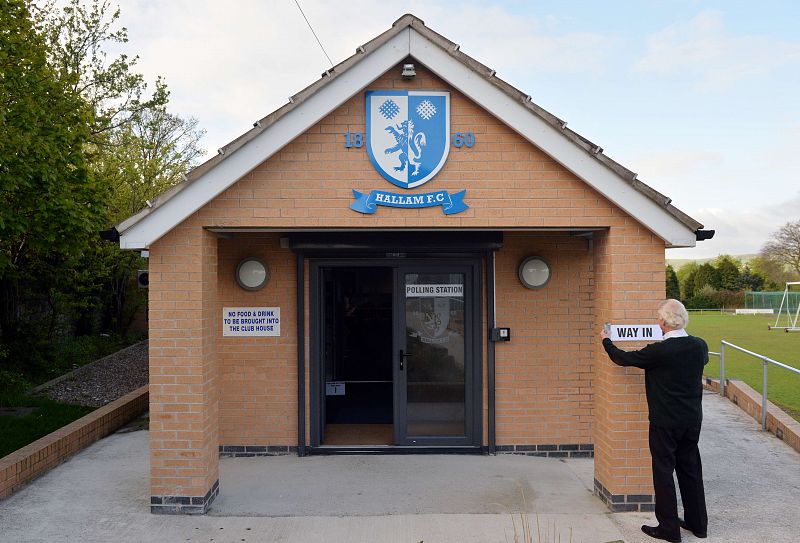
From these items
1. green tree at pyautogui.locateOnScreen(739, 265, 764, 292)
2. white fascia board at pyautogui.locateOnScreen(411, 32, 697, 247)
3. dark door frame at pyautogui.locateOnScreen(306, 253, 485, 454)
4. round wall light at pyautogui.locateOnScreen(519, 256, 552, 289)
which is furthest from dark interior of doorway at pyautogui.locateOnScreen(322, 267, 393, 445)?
green tree at pyautogui.locateOnScreen(739, 265, 764, 292)

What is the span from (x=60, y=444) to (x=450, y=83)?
5.86 metres

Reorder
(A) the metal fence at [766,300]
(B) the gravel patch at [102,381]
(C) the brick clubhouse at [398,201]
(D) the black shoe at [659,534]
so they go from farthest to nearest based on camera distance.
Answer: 1. (A) the metal fence at [766,300]
2. (B) the gravel patch at [102,381]
3. (C) the brick clubhouse at [398,201]
4. (D) the black shoe at [659,534]

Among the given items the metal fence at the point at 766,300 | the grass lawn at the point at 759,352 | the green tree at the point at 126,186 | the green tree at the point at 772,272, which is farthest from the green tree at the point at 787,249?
the green tree at the point at 126,186

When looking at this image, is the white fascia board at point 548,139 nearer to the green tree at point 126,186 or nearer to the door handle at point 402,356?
the door handle at point 402,356

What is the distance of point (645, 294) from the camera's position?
19.0 ft

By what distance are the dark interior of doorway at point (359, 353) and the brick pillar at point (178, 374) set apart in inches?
88.5

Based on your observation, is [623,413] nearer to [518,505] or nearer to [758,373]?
[518,505]

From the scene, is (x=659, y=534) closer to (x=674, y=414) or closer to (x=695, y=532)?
(x=695, y=532)

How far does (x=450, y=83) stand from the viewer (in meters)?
5.65

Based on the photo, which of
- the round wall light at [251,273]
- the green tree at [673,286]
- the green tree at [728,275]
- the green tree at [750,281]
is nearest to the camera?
the round wall light at [251,273]

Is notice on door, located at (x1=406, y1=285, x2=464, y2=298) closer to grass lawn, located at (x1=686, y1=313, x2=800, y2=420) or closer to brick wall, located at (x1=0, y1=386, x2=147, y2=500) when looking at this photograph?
brick wall, located at (x1=0, y1=386, x2=147, y2=500)

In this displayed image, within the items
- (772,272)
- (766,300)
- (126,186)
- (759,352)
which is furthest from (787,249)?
(126,186)

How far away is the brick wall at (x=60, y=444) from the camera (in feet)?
Answer: 20.5

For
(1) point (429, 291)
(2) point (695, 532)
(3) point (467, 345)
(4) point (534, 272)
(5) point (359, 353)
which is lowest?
(2) point (695, 532)
